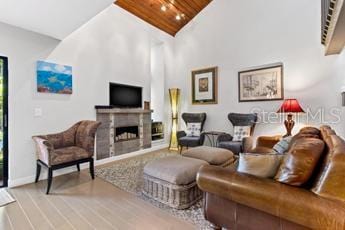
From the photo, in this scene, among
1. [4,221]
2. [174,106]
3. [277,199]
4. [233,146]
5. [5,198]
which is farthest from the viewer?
[174,106]

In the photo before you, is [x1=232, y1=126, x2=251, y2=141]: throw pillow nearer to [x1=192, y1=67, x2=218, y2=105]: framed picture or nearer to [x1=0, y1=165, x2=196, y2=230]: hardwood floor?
[x1=192, y1=67, x2=218, y2=105]: framed picture

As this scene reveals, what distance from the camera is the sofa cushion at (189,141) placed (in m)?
4.85

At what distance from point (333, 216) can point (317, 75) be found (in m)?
3.69

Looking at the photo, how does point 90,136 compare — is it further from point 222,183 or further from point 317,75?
point 317,75

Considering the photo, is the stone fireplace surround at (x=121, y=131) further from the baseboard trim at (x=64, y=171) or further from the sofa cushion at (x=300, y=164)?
the sofa cushion at (x=300, y=164)

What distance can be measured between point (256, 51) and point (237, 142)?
7.33 ft

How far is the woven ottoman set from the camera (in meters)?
2.39

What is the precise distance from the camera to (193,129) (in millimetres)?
5477

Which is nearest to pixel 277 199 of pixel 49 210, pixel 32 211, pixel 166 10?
pixel 49 210

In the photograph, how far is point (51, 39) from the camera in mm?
3590

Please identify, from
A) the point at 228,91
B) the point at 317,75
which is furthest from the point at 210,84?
the point at 317,75

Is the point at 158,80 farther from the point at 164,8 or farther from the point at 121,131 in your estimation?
the point at 121,131

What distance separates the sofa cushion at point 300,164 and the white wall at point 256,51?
313cm

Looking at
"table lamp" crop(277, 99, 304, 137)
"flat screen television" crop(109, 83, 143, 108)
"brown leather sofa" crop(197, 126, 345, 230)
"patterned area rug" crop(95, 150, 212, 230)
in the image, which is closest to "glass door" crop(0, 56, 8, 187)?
"patterned area rug" crop(95, 150, 212, 230)
